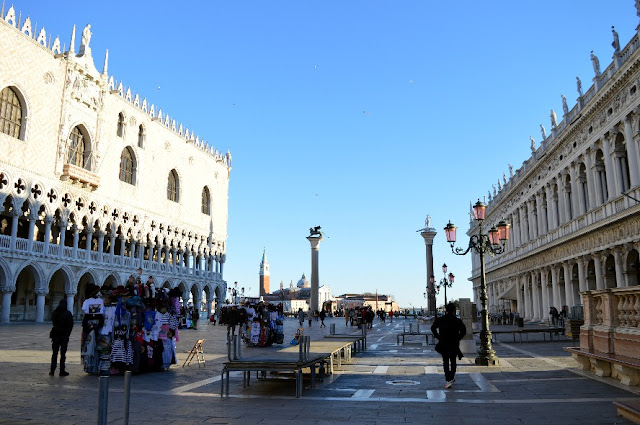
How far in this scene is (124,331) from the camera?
35.8 feet

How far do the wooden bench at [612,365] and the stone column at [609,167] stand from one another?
15634 millimetres

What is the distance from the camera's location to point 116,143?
44.4 m

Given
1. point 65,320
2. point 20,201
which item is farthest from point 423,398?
point 20,201

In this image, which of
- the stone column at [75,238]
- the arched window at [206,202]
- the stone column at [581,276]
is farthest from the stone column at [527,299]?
the arched window at [206,202]

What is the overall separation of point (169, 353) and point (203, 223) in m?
48.9

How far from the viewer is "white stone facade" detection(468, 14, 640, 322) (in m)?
22.4

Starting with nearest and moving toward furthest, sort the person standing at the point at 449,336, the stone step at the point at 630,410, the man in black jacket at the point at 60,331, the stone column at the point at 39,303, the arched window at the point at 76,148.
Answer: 1. the stone step at the point at 630,410
2. the person standing at the point at 449,336
3. the man in black jacket at the point at 60,331
4. the stone column at the point at 39,303
5. the arched window at the point at 76,148

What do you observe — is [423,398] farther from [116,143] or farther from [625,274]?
[116,143]

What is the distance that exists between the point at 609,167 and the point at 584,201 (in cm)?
465

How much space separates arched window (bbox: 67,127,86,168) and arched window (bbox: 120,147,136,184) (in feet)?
15.8

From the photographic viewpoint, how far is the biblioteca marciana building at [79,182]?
3428 centimetres

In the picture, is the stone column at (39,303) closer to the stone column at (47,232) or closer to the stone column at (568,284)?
the stone column at (47,232)

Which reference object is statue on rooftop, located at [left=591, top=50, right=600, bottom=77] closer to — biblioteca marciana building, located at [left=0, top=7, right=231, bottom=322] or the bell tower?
biblioteca marciana building, located at [left=0, top=7, right=231, bottom=322]

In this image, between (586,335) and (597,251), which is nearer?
(586,335)
